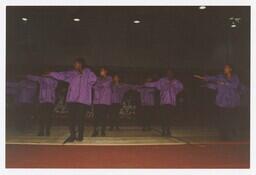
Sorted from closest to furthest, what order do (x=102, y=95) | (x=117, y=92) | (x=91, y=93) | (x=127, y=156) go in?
(x=127, y=156) → (x=91, y=93) → (x=102, y=95) → (x=117, y=92)

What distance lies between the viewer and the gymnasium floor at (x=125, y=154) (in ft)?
18.0

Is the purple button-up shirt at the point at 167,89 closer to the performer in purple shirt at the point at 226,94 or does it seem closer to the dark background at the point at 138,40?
the performer in purple shirt at the point at 226,94

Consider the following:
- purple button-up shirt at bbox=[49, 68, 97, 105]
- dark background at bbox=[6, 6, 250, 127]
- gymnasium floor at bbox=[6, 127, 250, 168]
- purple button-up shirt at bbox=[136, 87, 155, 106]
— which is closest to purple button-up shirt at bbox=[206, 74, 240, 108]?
gymnasium floor at bbox=[6, 127, 250, 168]

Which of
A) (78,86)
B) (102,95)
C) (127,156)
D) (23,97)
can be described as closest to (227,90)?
(102,95)

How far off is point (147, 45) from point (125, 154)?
7.98m

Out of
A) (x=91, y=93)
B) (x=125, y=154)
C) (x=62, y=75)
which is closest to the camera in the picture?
(x=125, y=154)

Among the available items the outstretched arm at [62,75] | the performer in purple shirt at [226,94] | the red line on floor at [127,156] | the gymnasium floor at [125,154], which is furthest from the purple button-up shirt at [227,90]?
the outstretched arm at [62,75]

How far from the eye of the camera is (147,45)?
1382cm

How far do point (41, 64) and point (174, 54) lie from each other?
4078 millimetres

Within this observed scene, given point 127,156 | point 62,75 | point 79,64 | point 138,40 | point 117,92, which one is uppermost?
point 138,40

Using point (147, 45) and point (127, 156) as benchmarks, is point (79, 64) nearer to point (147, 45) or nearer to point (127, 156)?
point (127, 156)

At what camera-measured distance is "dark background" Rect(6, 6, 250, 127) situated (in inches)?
511

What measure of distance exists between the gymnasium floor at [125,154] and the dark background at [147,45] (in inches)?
221

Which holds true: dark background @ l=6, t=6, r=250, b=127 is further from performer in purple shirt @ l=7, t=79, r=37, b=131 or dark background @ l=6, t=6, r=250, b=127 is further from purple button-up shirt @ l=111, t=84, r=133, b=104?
purple button-up shirt @ l=111, t=84, r=133, b=104
